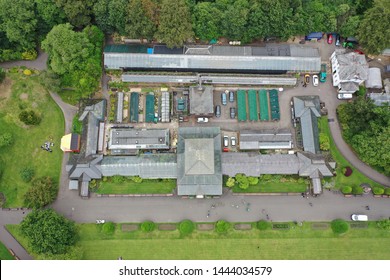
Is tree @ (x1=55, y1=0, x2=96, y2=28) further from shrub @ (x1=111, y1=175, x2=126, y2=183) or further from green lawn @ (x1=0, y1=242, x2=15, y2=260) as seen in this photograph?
green lawn @ (x1=0, y1=242, x2=15, y2=260)

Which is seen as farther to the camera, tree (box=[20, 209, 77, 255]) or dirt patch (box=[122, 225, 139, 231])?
dirt patch (box=[122, 225, 139, 231])

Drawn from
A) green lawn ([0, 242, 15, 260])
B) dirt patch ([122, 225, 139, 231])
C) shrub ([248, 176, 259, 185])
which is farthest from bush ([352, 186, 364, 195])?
green lawn ([0, 242, 15, 260])

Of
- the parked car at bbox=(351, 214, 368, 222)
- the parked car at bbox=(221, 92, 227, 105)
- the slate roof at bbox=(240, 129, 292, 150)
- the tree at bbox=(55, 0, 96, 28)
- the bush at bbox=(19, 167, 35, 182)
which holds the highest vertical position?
the tree at bbox=(55, 0, 96, 28)

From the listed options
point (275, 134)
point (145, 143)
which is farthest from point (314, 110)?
point (145, 143)

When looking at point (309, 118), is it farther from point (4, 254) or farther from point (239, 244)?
point (4, 254)

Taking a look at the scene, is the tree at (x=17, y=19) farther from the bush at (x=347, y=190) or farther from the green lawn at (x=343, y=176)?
the bush at (x=347, y=190)

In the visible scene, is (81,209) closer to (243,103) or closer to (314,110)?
(243,103)
